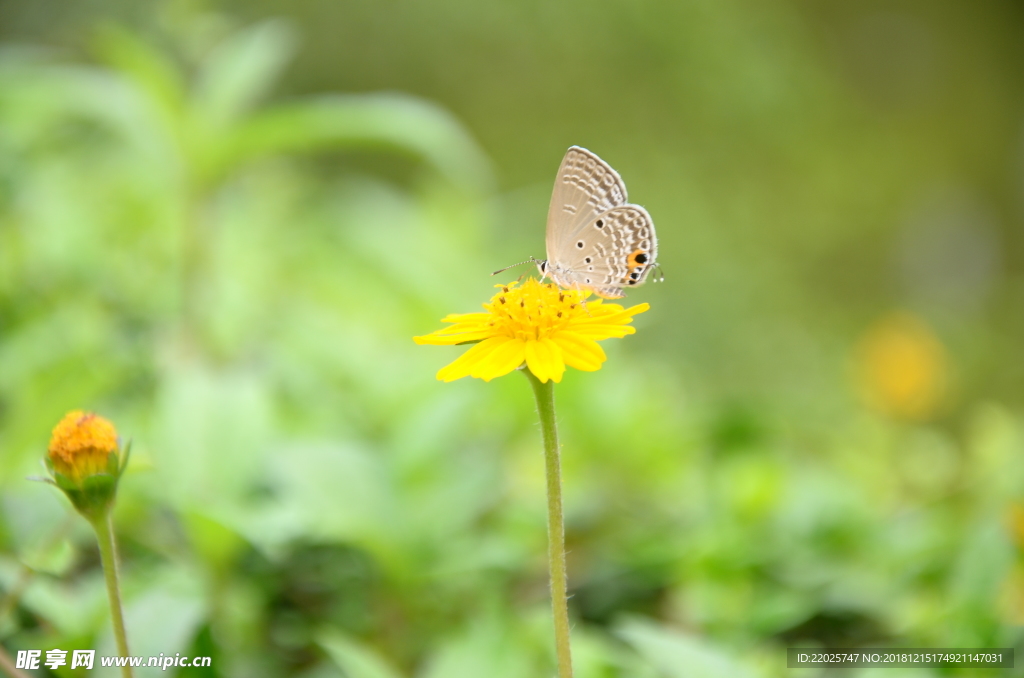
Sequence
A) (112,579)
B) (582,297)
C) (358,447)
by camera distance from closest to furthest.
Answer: (112,579), (582,297), (358,447)

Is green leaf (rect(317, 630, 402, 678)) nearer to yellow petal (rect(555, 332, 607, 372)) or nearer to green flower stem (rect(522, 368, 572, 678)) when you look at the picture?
green flower stem (rect(522, 368, 572, 678))

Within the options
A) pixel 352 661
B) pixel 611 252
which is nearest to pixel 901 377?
pixel 611 252

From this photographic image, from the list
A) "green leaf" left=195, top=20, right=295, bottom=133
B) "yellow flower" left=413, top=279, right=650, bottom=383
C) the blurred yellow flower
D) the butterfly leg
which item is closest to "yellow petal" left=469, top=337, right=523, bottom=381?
"yellow flower" left=413, top=279, right=650, bottom=383

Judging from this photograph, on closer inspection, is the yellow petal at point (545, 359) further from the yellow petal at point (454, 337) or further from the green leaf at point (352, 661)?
the green leaf at point (352, 661)

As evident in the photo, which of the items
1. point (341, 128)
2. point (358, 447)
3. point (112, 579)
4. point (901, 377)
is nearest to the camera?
point (112, 579)

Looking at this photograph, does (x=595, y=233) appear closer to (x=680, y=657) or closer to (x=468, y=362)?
(x=468, y=362)

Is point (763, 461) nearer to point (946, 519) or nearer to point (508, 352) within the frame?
point (946, 519)

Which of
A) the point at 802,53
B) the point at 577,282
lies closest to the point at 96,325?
the point at 577,282
